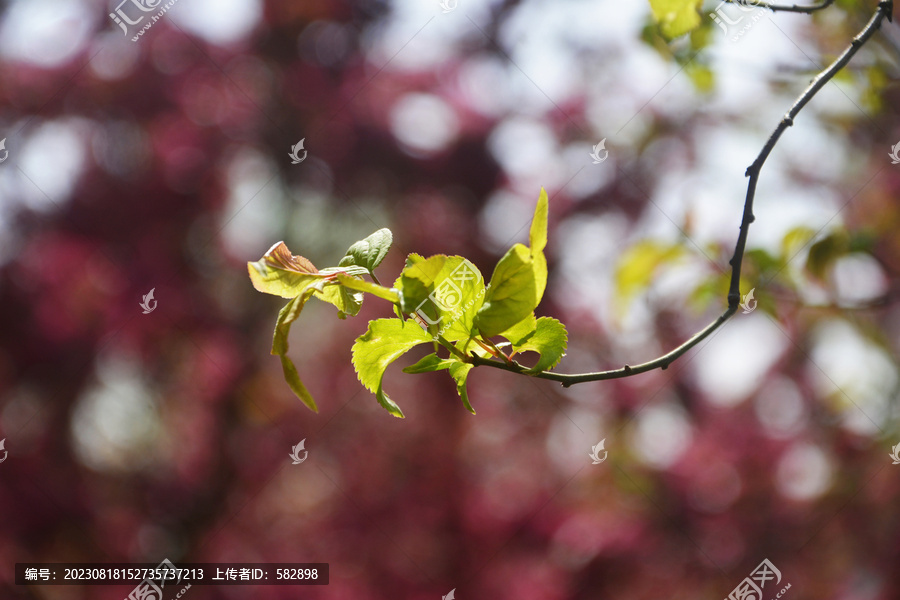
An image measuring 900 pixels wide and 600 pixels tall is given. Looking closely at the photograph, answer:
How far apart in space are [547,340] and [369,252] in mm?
109

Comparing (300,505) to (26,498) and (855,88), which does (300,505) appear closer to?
(26,498)

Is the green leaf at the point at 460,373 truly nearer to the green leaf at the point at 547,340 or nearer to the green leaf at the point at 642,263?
the green leaf at the point at 547,340

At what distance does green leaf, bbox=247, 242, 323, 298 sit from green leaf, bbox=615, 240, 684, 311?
63 centimetres

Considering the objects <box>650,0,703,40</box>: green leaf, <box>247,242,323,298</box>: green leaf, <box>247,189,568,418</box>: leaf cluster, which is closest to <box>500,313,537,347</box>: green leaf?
<box>247,189,568,418</box>: leaf cluster

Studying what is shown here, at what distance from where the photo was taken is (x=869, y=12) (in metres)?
0.78

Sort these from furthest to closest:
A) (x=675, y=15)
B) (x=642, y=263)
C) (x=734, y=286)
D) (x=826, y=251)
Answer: (x=642, y=263), (x=826, y=251), (x=675, y=15), (x=734, y=286)

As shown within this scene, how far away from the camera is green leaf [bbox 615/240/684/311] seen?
827 mm

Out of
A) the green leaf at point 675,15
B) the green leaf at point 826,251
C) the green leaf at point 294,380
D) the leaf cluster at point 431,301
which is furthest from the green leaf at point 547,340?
the green leaf at point 826,251

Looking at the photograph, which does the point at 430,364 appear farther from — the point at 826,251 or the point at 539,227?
the point at 826,251

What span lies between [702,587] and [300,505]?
120 centimetres

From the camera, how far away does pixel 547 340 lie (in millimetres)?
334

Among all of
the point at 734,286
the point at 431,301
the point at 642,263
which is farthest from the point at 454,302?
the point at 642,263

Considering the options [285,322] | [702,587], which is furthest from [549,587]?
[285,322]

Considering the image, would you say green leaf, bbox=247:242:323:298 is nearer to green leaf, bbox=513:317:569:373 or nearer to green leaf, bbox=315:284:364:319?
green leaf, bbox=315:284:364:319
